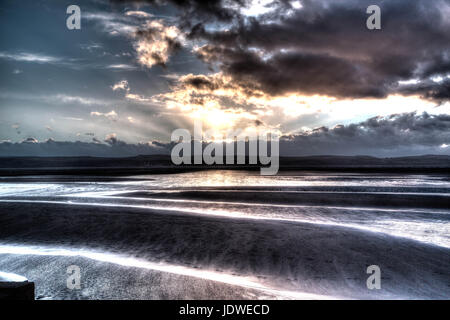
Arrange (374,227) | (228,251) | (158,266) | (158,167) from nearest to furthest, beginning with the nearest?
1. (158,266)
2. (228,251)
3. (374,227)
4. (158,167)

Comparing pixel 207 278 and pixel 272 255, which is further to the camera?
pixel 272 255

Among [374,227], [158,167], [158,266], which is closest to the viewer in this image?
[158,266]

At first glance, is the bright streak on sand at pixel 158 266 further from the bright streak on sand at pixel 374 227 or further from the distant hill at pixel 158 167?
the distant hill at pixel 158 167

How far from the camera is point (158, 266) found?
6.37 metres

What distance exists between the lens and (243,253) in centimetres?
722

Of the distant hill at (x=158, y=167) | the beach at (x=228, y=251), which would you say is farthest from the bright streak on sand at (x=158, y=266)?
the distant hill at (x=158, y=167)

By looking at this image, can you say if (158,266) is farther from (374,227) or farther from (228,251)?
(374,227)

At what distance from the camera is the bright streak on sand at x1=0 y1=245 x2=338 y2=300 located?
494 cm

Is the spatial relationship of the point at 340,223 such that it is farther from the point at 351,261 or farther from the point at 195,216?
the point at 195,216

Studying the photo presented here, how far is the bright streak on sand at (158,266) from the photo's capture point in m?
4.94

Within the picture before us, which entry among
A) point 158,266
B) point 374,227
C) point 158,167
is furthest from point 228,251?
point 158,167
